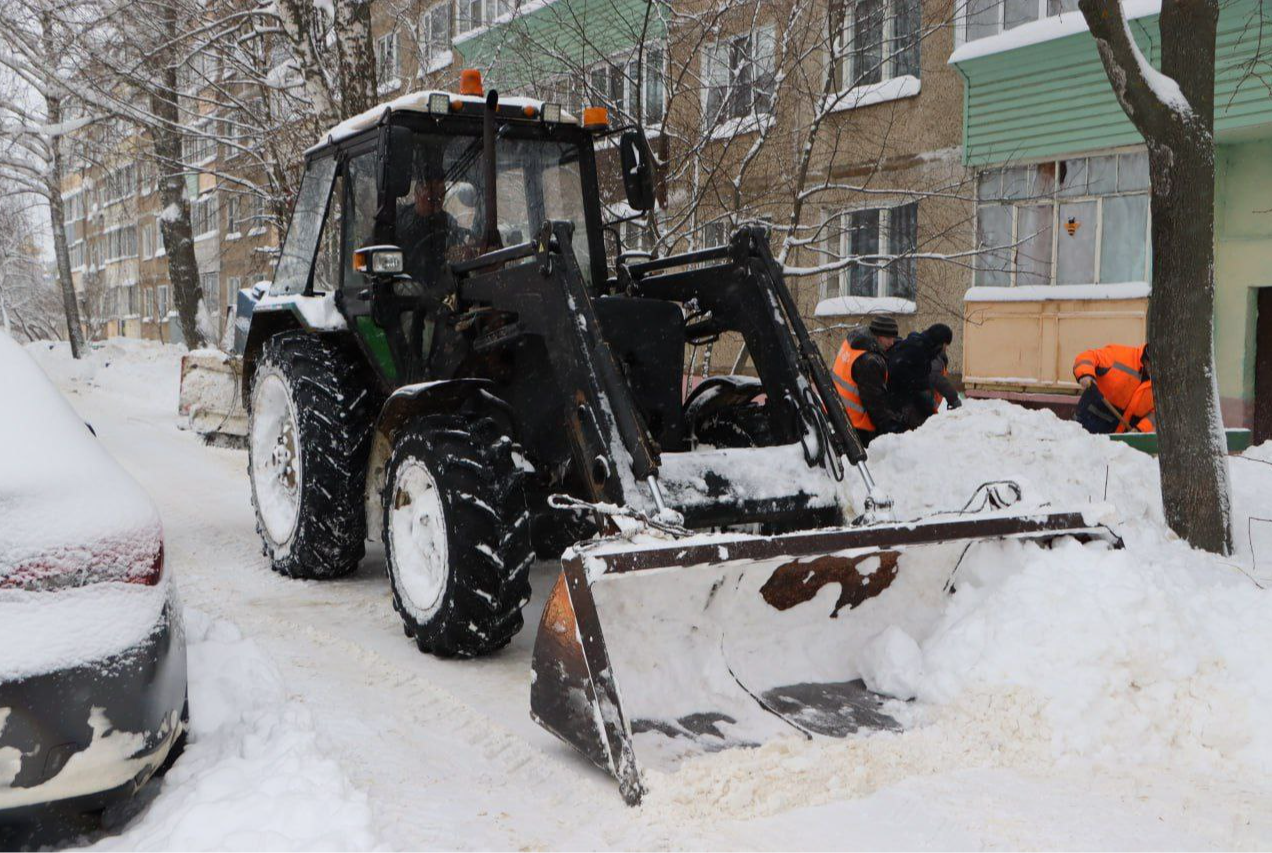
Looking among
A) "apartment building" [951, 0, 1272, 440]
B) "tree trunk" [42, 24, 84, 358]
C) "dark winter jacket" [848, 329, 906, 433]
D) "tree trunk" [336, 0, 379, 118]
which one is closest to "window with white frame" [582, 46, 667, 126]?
"tree trunk" [336, 0, 379, 118]

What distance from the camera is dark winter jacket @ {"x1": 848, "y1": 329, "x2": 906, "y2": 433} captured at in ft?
25.6

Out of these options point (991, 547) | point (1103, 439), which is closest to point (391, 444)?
point (991, 547)

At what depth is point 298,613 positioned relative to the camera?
5.26m

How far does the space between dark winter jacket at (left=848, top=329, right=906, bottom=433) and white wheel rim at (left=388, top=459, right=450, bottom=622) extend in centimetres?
408

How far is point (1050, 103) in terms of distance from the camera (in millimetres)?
12641

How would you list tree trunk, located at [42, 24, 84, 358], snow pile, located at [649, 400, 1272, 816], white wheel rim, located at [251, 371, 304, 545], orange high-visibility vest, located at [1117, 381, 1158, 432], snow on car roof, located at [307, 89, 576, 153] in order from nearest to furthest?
snow pile, located at [649, 400, 1272, 816] < snow on car roof, located at [307, 89, 576, 153] < white wheel rim, located at [251, 371, 304, 545] < orange high-visibility vest, located at [1117, 381, 1158, 432] < tree trunk, located at [42, 24, 84, 358]

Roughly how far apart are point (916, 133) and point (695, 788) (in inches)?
486

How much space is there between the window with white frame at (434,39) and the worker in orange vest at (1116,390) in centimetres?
993

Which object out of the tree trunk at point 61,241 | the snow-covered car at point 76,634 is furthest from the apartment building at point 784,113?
the tree trunk at point 61,241

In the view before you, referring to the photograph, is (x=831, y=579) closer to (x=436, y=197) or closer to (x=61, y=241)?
(x=436, y=197)

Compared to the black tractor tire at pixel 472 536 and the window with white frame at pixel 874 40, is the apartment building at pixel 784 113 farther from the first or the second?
the black tractor tire at pixel 472 536

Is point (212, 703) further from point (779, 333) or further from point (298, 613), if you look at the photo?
point (779, 333)

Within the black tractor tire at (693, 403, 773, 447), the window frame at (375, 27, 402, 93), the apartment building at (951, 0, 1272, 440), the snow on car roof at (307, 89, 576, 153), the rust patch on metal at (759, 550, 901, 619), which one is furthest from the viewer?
the window frame at (375, 27, 402, 93)

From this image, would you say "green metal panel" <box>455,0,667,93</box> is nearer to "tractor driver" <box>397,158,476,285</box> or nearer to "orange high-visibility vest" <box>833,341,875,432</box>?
"orange high-visibility vest" <box>833,341,875,432</box>
